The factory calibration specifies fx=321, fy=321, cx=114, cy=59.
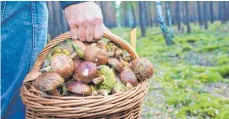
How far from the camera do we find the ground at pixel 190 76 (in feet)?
5.14

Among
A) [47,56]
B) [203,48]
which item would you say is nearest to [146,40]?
[203,48]

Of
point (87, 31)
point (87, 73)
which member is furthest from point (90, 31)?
point (87, 73)

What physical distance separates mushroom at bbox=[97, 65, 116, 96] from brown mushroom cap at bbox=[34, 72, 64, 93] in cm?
8

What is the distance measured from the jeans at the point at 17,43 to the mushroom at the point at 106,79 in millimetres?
271

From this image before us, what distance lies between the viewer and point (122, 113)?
587mm

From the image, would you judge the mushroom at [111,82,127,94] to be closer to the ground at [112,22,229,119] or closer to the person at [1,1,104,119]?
the person at [1,1,104,119]

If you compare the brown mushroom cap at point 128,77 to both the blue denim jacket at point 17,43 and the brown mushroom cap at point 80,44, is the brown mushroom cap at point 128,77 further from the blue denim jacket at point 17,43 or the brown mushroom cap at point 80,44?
the blue denim jacket at point 17,43

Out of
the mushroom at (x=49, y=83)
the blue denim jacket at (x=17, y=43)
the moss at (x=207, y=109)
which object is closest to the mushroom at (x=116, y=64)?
the mushroom at (x=49, y=83)

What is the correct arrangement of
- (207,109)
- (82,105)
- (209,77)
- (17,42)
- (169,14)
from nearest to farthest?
(82,105) → (17,42) → (207,109) → (209,77) → (169,14)

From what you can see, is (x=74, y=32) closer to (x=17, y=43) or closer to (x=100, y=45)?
(x=100, y=45)

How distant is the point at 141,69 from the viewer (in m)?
0.66

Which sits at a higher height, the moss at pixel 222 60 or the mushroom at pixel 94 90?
the mushroom at pixel 94 90

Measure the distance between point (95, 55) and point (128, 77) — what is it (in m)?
0.08

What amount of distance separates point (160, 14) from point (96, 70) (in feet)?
6.12
